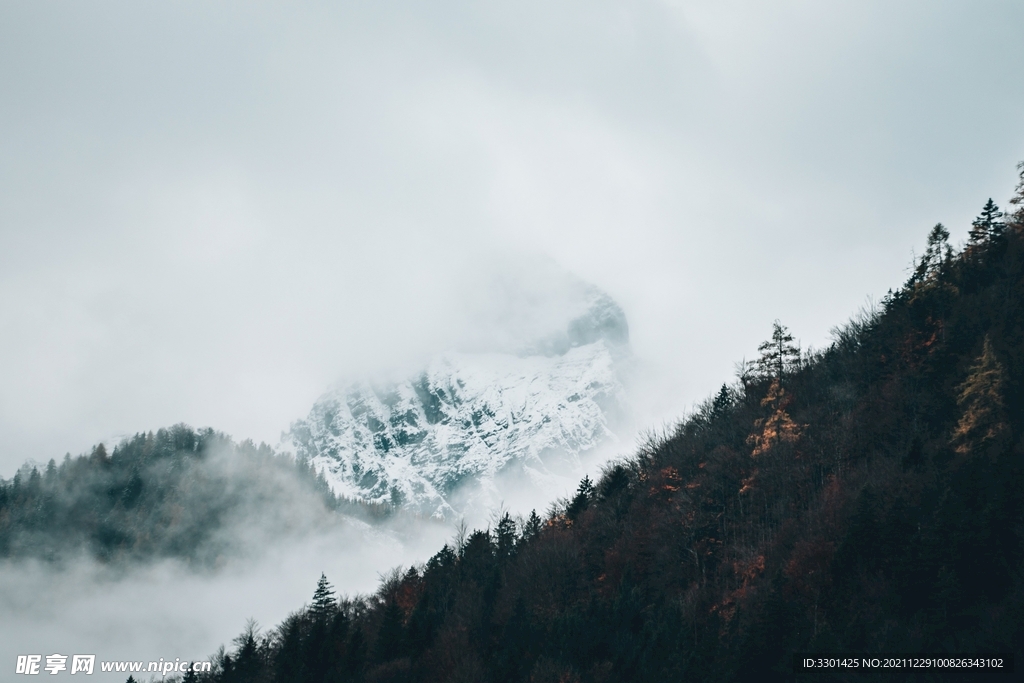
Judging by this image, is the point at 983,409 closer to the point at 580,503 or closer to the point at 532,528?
the point at 580,503

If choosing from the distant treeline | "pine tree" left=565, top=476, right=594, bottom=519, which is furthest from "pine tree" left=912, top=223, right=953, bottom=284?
"pine tree" left=565, top=476, right=594, bottom=519

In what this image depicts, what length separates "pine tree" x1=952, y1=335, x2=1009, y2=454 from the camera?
56438mm

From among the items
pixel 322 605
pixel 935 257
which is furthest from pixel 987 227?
pixel 322 605

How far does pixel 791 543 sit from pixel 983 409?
18.7 m

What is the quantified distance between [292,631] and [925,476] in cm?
6419

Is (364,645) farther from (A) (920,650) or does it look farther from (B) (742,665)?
(A) (920,650)

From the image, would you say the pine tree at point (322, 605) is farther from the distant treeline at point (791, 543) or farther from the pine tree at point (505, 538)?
the pine tree at point (505, 538)

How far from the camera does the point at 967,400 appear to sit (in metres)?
60.6

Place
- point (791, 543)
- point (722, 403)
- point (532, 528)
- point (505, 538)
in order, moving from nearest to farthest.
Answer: point (791, 543) < point (722, 403) < point (505, 538) < point (532, 528)

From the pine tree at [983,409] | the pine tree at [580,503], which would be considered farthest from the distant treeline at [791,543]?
the pine tree at [580,503]

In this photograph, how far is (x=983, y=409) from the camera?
5791 centimetres

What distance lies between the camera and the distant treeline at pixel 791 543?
1998 inches

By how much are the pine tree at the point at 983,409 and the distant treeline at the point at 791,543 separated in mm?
165

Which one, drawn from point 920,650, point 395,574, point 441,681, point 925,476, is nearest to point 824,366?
point 925,476
